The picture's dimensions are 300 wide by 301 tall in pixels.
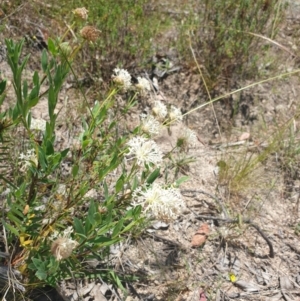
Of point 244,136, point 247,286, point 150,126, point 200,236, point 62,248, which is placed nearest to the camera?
point 62,248

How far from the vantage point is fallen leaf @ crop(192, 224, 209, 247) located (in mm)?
1861

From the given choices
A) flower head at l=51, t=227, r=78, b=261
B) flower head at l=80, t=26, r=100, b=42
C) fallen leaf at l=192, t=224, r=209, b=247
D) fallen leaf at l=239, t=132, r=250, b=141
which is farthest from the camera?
fallen leaf at l=239, t=132, r=250, b=141

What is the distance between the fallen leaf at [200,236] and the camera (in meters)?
1.86

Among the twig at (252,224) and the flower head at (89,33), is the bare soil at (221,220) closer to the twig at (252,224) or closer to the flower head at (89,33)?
the twig at (252,224)

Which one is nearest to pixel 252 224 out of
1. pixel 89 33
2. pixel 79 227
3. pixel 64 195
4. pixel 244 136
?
pixel 244 136

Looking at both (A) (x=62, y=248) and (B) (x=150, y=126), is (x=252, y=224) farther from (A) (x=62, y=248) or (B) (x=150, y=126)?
(A) (x=62, y=248)

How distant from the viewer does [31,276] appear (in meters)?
1.31

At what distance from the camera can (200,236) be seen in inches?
74.2

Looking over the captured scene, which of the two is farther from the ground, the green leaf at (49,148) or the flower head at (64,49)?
the flower head at (64,49)

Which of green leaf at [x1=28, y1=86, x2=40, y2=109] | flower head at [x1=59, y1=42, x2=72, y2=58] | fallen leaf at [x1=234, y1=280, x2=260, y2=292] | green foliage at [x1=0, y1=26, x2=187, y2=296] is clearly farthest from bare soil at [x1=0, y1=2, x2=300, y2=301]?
flower head at [x1=59, y1=42, x2=72, y2=58]

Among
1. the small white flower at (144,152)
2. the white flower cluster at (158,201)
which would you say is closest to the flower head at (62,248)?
the white flower cluster at (158,201)

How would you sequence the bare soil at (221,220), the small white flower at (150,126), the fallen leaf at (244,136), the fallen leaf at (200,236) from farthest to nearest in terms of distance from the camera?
the fallen leaf at (244,136)
the fallen leaf at (200,236)
the bare soil at (221,220)
the small white flower at (150,126)

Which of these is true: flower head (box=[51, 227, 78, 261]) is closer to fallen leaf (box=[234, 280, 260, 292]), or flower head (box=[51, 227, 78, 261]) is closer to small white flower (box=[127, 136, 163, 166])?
small white flower (box=[127, 136, 163, 166])

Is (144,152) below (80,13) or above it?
below
